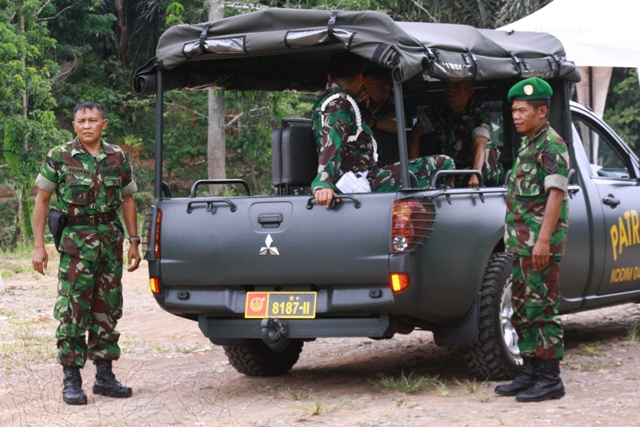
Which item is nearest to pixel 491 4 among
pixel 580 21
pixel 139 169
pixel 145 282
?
pixel 580 21

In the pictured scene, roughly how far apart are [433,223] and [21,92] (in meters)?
13.4

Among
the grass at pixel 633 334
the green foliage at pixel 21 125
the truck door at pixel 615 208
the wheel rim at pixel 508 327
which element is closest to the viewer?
the wheel rim at pixel 508 327

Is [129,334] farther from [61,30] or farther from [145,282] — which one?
[61,30]

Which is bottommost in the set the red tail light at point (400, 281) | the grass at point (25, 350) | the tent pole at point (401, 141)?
the grass at point (25, 350)

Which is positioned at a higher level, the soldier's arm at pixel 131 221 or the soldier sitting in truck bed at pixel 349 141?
the soldier sitting in truck bed at pixel 349 141

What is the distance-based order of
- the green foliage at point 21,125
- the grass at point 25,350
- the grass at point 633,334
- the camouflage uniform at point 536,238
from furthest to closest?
the green foliage at point 21,125
the grass at point 633,334
the grass at point 25,350
the camouflage uniform at point 536,238

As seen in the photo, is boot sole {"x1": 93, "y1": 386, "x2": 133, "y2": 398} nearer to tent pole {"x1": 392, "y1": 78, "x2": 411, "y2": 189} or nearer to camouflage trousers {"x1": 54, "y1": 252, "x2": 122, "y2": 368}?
camouflage trousers {"x1": 54, "y1": 252, "x2": 122, "y2": 368}

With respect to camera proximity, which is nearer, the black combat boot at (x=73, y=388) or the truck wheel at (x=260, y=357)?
the black combat boot at (x=73, y=388)

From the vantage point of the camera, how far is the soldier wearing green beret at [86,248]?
638cm

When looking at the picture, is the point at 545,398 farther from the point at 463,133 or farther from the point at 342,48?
the point at 463,133

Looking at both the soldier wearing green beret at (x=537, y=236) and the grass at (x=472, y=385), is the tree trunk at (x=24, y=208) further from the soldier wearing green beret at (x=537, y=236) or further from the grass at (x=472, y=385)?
the soldier wearing green beret at (x=537, y=236)

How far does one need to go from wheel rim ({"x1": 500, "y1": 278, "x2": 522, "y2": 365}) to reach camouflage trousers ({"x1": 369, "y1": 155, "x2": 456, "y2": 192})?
793mm

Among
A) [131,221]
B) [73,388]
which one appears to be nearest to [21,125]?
[131,221]

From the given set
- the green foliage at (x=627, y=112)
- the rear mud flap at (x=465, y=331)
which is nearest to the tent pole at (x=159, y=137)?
the rear mud flap at (x=465, y=331)
